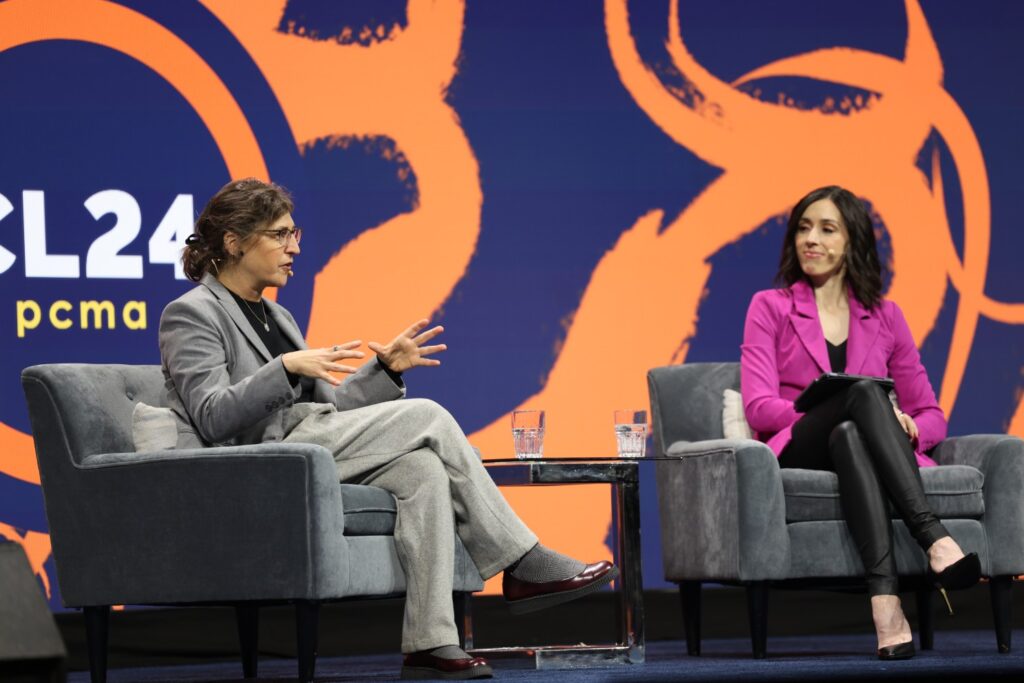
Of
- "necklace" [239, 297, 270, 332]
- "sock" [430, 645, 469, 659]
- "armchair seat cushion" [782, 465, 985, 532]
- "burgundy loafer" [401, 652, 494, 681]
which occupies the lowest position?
"burgundy loafer" [401, 652, 494, 681]

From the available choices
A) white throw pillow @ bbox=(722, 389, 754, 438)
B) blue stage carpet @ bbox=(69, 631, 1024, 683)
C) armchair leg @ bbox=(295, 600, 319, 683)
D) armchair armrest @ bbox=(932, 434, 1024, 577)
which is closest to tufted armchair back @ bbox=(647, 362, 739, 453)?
white throw pillow @ bbox=(722, 389, 754, 438)

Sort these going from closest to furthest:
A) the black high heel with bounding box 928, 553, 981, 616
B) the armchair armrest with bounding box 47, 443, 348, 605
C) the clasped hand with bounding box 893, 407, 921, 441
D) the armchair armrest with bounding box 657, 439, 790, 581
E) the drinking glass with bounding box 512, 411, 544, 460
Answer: the armchair armrest with bounding box 47, 443, 348, 605 → the black high heel with bounding box 928, 553, 981, 616 → the armchair armrest with bounding box 657, 439, 790, 581 → the drinking glass with bounding box 512, 411, 544, 460 → the clasped hand with bounding box 893, 407, 921, 441

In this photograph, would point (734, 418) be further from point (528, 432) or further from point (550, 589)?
point (550, 589)

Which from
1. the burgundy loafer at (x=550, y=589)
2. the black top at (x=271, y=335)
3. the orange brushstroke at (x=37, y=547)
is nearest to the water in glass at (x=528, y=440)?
the black top at (x=271, y=335)

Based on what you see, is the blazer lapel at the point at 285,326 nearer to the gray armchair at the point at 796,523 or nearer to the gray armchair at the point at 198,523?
the gray armchair at the point at 198,523

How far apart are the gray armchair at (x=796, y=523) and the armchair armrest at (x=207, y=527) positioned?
118 cm

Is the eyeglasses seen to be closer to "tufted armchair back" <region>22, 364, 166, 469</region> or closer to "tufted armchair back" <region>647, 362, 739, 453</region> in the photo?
"tufted armchair back" <region>22, 364, 166, 469</region>

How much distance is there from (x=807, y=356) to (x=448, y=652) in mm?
1618

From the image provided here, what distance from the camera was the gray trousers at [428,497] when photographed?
11.1 ft

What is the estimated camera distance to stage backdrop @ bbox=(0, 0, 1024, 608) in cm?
474

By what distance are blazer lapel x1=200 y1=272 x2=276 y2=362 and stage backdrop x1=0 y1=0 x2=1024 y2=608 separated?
114 cm

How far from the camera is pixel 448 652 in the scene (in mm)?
3326

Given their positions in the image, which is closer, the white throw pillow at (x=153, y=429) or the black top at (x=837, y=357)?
the white throw pillow at (x=153, y=429)

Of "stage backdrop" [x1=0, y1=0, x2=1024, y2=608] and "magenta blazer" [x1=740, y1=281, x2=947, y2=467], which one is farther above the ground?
"stage backdrop" [x1=0, y1=0, x2=1024, y2=608]
